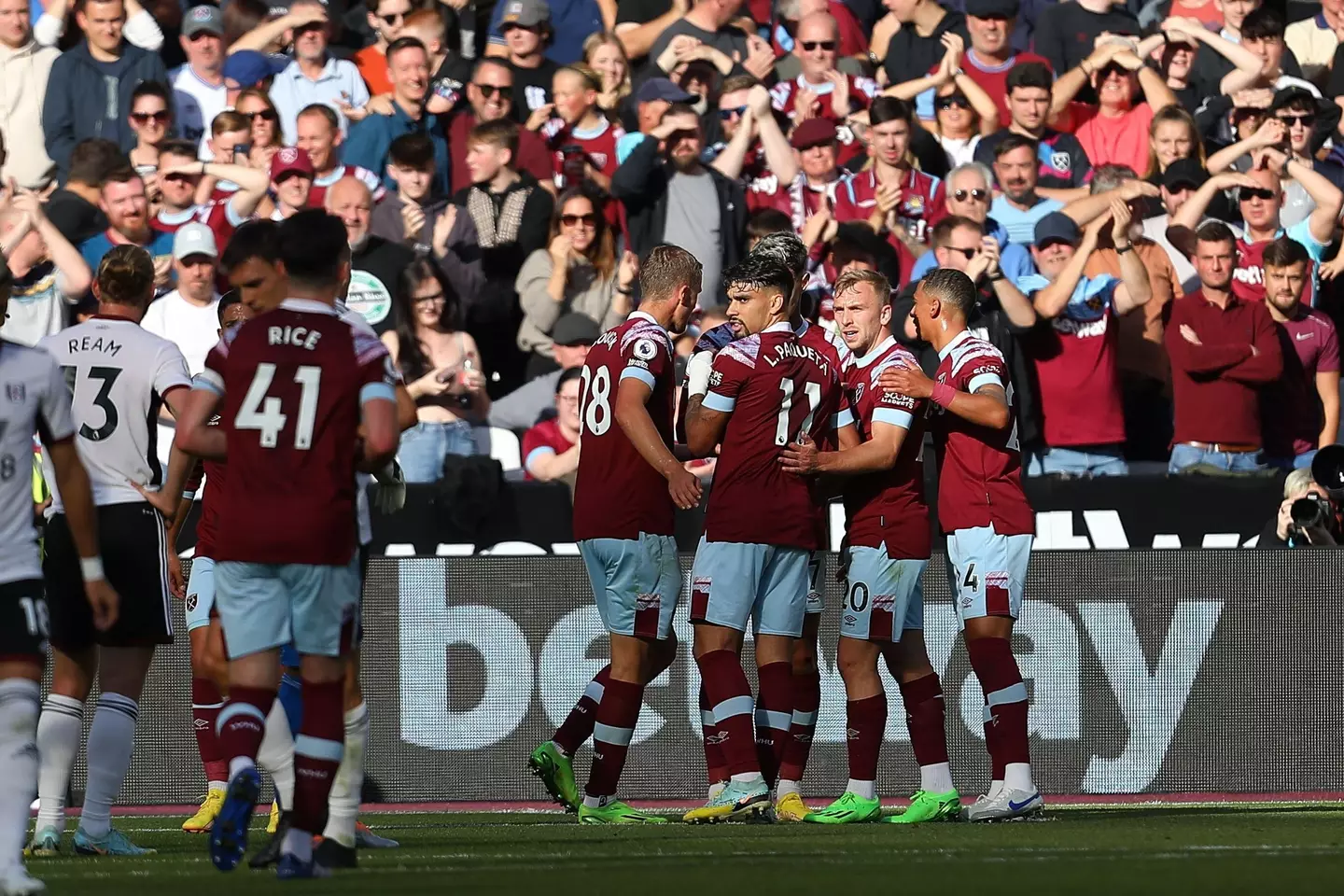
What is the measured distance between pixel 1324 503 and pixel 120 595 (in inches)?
261

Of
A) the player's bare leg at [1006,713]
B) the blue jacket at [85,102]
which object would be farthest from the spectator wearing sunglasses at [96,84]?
the player's bare leg at [1006,713]

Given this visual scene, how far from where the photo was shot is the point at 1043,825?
371 inches

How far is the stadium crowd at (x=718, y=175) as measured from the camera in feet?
45.7

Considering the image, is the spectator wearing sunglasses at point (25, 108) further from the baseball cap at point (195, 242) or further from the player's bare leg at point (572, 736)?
the player's bare leg at point (572, 736)

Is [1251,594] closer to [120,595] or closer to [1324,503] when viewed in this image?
[1324,503]

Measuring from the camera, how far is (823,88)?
16469 mm

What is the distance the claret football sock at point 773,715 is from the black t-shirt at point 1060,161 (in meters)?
6.95

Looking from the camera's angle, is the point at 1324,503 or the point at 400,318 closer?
the point at 1324,503

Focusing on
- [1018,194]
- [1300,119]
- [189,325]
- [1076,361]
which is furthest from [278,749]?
[1300,119]

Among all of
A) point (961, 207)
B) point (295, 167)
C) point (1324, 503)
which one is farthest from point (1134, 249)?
point (295, 167)

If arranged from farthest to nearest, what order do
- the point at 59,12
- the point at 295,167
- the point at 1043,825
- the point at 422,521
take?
the point at 59,12, the point at 295,167, the point at 422,521, the point at 1043,825

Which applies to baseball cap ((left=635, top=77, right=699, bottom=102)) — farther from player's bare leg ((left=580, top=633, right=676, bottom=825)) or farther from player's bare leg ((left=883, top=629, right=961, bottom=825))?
player's bare leg ((left=580, top=633, right=676, bottom=825))

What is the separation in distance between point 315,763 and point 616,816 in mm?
2966

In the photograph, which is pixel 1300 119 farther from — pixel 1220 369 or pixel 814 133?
pixel 814 133
